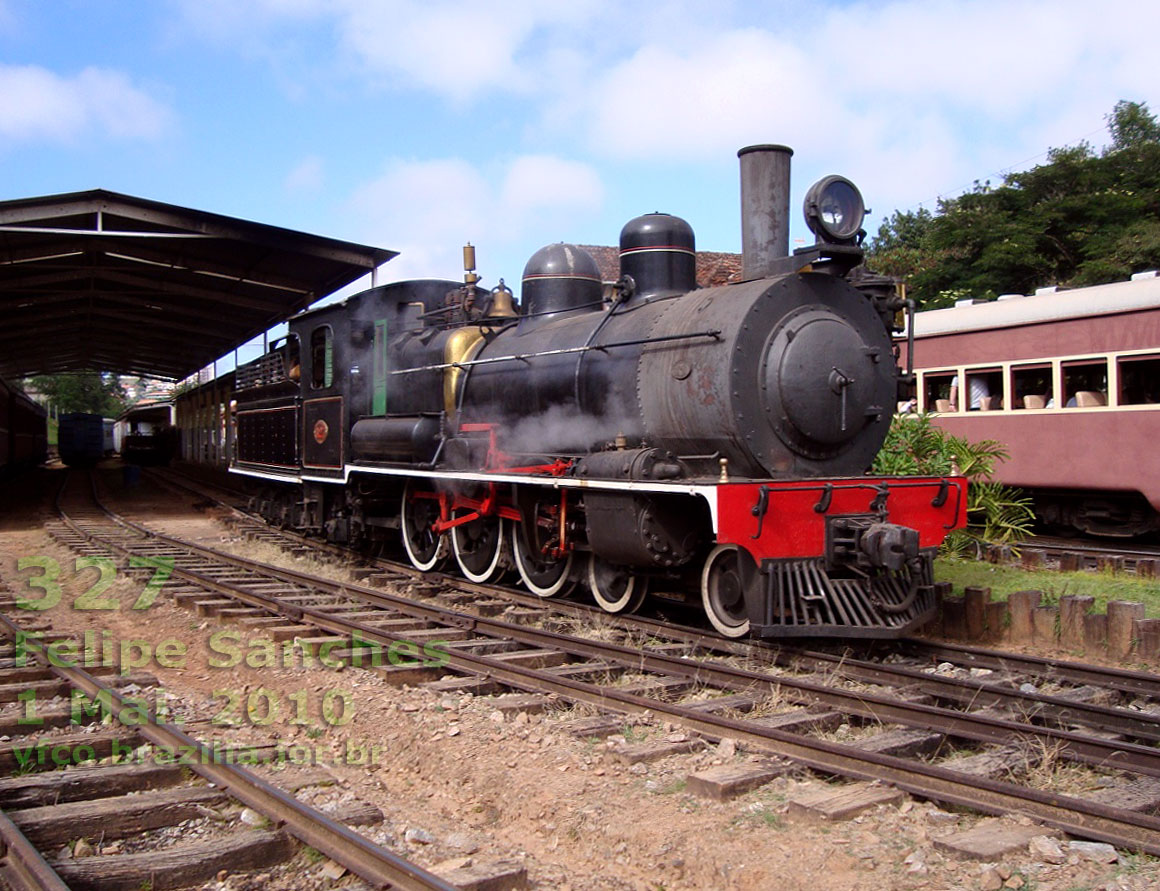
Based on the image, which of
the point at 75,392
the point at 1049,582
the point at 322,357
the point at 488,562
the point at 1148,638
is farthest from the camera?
the point at 75,392

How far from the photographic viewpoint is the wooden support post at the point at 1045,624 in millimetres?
7328

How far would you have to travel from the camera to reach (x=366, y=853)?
3.35 meters

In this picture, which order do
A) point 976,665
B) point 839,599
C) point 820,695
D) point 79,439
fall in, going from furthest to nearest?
1. point 79,439
2. point 839,599
3. point 976,665
4. point 820,695

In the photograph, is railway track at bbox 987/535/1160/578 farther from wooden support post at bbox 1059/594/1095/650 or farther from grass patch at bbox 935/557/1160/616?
wooden support post at bbox 1059/594/1095/650

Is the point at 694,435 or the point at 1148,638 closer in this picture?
the point at 1148,638

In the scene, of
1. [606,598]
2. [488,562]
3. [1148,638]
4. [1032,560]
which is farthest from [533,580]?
[1032,560]

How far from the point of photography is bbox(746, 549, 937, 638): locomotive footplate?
20.8ft

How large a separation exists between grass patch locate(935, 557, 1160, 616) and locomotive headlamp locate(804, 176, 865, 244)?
3449 mm

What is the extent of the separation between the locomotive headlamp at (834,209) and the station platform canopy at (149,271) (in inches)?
464

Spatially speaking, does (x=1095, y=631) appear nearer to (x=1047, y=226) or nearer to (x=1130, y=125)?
(x=1047, y=226)

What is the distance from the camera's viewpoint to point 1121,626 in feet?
22.6

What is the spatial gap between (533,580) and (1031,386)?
297 inches

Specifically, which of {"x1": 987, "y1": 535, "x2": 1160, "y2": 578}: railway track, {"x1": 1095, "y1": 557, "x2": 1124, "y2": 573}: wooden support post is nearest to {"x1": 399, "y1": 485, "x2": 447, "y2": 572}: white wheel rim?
{"x1": 987, "y1": 535, "x2": 1160, "y2": 578}: railway track

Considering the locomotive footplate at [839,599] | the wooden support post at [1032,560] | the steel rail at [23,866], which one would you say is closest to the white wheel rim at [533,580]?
the locomotive footplate at [839,599]
